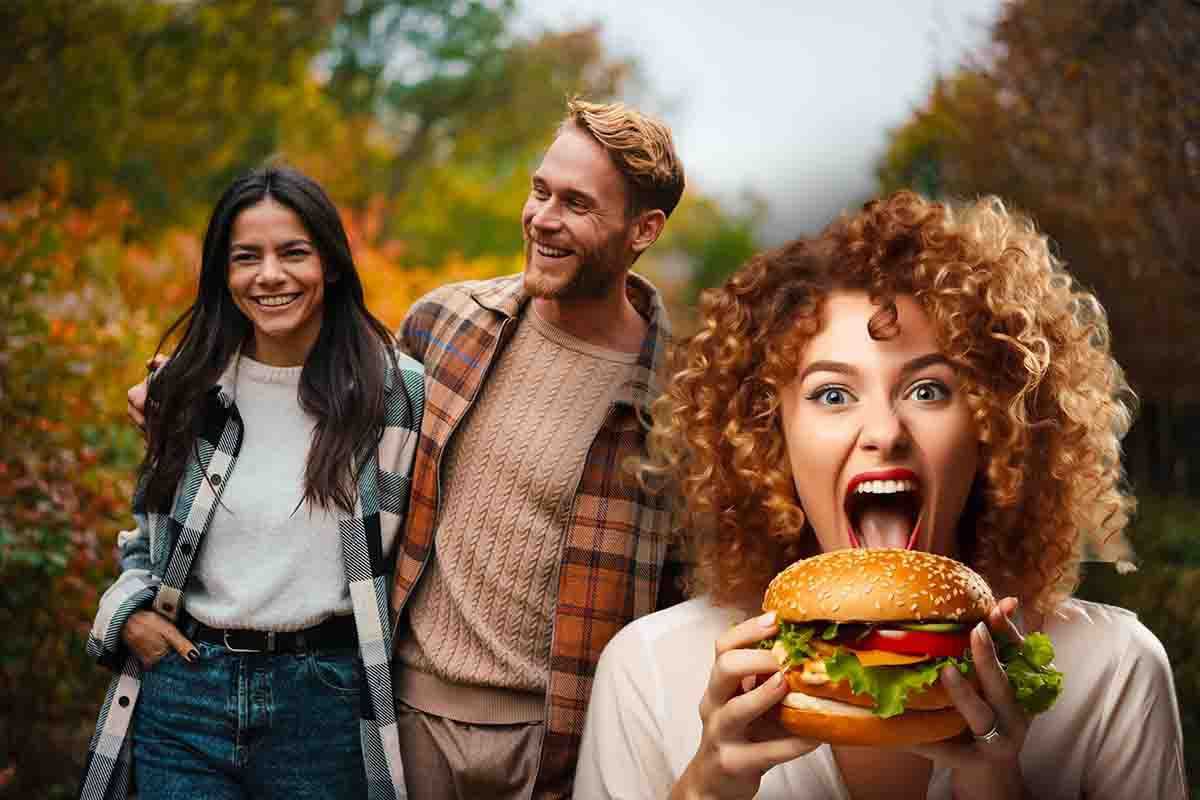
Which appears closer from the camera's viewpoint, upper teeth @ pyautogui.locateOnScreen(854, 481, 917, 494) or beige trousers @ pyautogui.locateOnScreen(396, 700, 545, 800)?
upper teeth @ pyautogui.locateOnScreen(854, 481, 917, 494)

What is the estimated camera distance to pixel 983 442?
276 cm

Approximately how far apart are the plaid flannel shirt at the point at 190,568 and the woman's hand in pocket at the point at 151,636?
3 centimetres

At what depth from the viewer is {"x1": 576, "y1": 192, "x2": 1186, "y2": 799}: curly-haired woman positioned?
2672 mm

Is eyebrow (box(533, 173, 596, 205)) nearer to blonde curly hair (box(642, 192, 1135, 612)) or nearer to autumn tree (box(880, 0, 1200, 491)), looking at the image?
blonde curly hair (box(642, 192, 1135, 612))

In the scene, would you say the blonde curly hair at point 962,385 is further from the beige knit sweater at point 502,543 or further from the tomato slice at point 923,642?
the beige knit sweater at point 502,543

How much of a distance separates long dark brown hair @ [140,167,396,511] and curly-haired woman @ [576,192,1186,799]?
1.18 m

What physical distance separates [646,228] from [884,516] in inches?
68.0

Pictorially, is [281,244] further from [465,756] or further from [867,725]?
[867,725]

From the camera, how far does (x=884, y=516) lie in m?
2.74

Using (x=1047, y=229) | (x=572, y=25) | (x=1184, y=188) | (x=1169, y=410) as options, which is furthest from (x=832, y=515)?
(x=572, y=25)

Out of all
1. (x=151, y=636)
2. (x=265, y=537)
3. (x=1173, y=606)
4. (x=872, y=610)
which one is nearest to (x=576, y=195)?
(x=265, y=537)

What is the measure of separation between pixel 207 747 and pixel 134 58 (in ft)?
47.1

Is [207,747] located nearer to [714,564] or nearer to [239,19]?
[714,564]

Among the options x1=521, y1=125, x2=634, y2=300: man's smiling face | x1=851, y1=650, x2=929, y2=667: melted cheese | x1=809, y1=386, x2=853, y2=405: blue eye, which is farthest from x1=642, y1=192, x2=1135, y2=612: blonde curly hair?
x1=521, y1=125, x2=634, y2=300: man's smiling face
